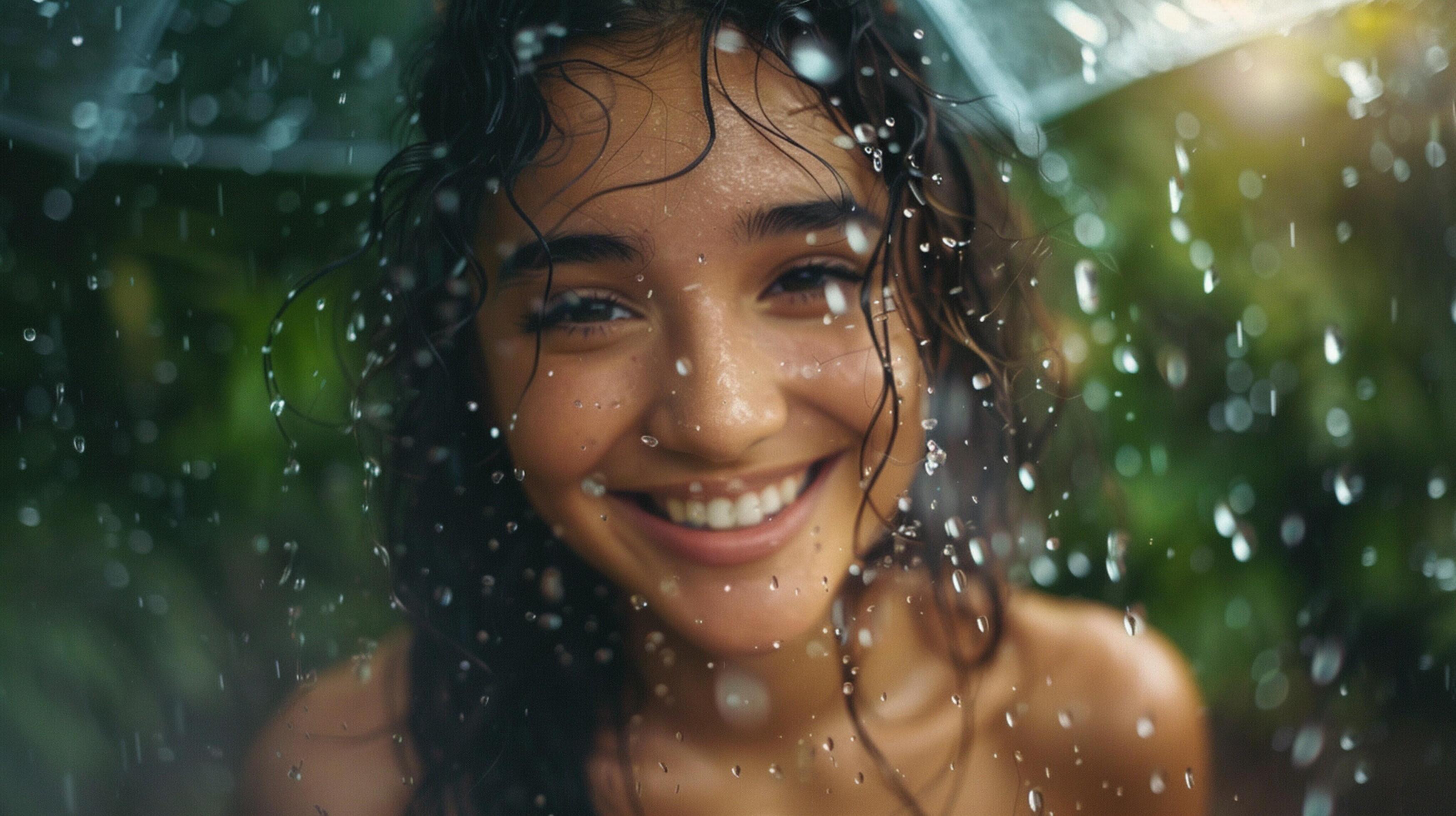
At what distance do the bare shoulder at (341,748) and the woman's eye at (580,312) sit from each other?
15.3 inches

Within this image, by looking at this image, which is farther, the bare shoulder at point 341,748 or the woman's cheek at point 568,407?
the bare shoulder at point 341,748

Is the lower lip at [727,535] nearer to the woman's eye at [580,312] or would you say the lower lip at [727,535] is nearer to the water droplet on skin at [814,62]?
the woman's eye at [580,312]

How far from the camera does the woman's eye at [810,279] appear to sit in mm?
660

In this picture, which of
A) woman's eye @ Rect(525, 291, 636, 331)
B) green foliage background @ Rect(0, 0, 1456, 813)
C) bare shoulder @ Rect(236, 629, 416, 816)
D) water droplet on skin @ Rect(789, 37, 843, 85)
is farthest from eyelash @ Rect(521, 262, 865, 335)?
bare shoulder @ Rect(236, 629, 416, 816)

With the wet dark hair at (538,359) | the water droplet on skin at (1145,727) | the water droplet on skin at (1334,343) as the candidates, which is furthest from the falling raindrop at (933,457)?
the water droplet on skin at (1334,343)

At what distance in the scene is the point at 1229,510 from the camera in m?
1.02

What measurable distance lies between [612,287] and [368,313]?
305 mm

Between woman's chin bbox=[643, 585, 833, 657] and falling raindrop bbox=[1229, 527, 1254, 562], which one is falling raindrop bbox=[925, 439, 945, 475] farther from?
falling raindrop bbox=[1229, 527, 1254, 562]

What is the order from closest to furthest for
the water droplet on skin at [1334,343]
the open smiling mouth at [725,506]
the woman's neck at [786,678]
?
the open smiling mouth at [725,506] → the woman's neck at [786,678] → the water droplet on skin at [1334,343]

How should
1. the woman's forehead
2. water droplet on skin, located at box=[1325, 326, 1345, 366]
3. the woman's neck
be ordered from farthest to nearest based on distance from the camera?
water droplet on skin, located at box=[1325, 326, 1345, 366] → the woman's neck → the woman's forehead

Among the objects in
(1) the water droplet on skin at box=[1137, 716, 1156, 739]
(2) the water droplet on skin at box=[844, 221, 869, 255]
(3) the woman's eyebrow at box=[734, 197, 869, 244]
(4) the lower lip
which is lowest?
(1) the water droplet on skin at box=[1137, 716, 1156, 739]

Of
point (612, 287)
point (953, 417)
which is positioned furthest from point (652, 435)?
point (953, 417)

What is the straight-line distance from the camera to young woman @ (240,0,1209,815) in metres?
0.64

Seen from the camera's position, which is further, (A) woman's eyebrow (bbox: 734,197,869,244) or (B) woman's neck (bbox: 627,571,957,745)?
(B) woman's neck (bbox: 627,571,957,745)
